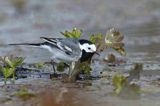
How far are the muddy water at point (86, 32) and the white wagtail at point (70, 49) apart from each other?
0.40 metres

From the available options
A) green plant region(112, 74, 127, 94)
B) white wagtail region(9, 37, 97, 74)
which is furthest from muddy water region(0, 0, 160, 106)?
white wagtail region(9, 37, 97, 74)

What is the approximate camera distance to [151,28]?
15.2 meters

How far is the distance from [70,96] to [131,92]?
2.33 ft

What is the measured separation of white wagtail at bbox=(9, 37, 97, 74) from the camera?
30.3 ft

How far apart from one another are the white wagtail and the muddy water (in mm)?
405

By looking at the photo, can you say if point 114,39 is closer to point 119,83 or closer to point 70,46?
point 70,46

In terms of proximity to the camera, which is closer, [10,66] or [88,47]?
[10,66]

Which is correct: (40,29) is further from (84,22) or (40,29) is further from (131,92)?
(131,92)

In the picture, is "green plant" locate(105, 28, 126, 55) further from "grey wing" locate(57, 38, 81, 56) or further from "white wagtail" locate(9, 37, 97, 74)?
"grey wing" locate(57, 38, 81, 56)

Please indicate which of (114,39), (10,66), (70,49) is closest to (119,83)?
(114,39)

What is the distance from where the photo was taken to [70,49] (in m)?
9.45

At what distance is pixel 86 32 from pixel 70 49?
604 centimetres

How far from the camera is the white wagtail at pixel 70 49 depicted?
924cm

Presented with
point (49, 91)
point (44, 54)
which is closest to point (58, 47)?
point (49, 91)
